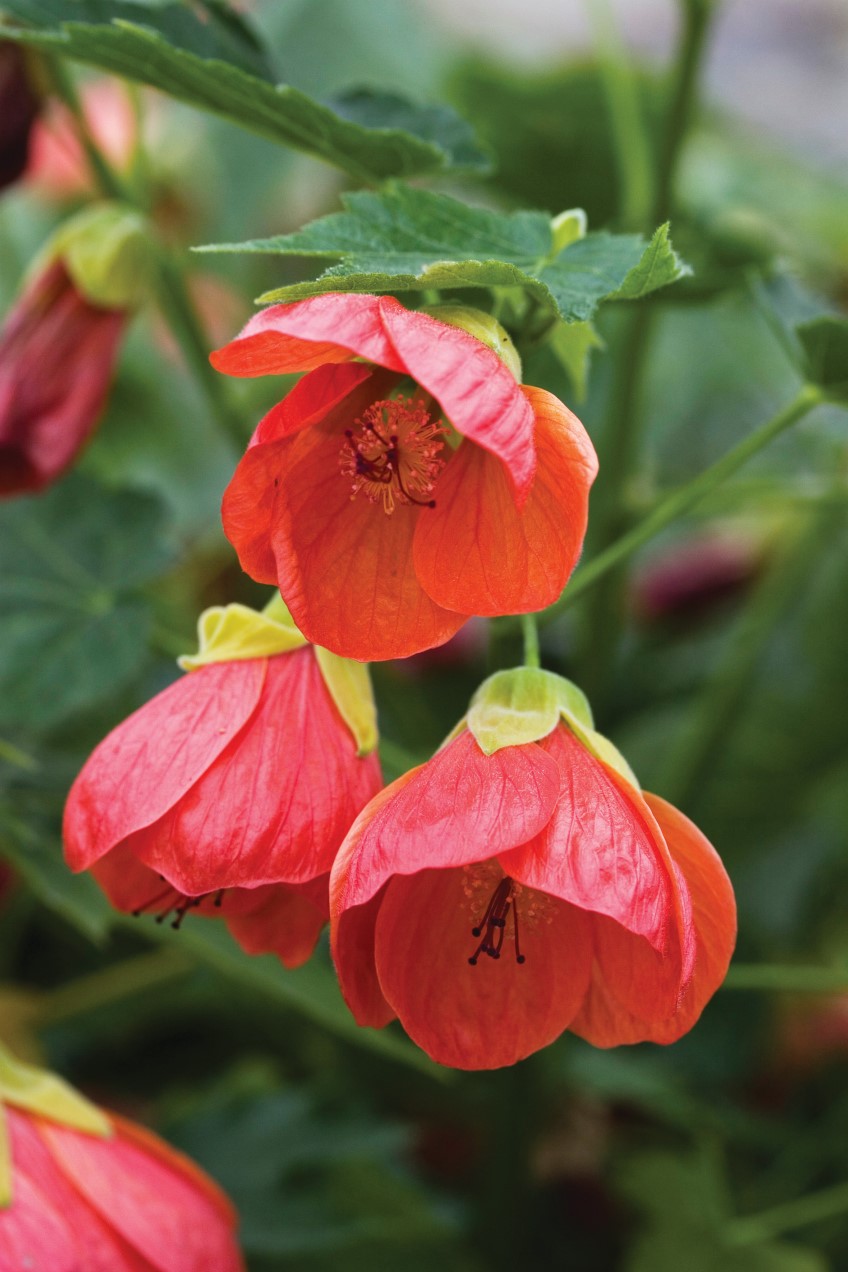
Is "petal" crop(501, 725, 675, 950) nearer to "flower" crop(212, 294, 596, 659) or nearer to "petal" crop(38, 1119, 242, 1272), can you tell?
"flower" crop(212, 294, 596, 659)

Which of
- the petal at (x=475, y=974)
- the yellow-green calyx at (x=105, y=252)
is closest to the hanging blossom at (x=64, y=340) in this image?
the yellow-green calyx at (x=105, y=252)

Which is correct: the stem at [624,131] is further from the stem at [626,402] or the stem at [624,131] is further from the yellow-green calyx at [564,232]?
the yellow-green calyx at [564,232]

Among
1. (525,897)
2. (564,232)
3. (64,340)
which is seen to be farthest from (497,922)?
(64,340)

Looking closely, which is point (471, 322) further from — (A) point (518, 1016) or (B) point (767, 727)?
(B) point (767, 727)

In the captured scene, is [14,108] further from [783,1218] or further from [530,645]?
[783,1218]

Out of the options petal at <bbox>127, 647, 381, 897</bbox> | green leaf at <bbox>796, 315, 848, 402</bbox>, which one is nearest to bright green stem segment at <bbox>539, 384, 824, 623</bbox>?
green leaf at <bbox>796, 315, 848, 402</bbox>

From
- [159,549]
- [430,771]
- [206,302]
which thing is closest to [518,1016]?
[430,771]
